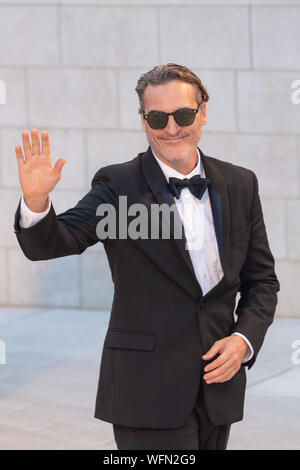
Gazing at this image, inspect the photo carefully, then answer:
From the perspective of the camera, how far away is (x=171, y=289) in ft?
10.2

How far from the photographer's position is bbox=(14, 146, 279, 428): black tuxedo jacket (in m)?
3.10

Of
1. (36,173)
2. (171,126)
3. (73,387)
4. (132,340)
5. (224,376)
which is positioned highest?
(171,126)

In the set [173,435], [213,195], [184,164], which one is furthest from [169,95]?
[173,435]

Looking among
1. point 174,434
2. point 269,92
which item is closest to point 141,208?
point 174,434

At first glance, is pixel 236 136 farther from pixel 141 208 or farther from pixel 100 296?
pixel 141 208

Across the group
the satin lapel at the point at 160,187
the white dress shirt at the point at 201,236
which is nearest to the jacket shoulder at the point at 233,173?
the white dress shirt at the point at 201,236

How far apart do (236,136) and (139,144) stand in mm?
1008

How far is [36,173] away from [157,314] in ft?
2.22

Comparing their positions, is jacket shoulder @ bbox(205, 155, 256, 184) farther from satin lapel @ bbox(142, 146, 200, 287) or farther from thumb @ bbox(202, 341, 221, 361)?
thumb @ bbox(202, 341, 221, 361)

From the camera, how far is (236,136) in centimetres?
870

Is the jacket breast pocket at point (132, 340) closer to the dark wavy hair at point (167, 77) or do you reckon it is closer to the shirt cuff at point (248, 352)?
the shirt cuff at point (248, 352)

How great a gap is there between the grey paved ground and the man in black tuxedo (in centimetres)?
244

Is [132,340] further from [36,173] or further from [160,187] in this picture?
[36,173]
